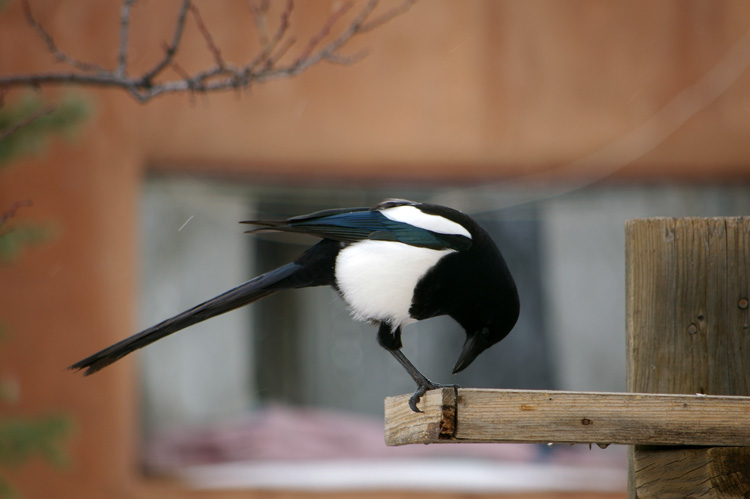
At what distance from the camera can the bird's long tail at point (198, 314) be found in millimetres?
2189

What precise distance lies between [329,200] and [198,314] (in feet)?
8.93

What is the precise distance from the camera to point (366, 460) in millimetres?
4934

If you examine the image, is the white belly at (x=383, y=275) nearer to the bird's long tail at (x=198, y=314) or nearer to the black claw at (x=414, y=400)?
the bird's long tail at (x=198, y=314)

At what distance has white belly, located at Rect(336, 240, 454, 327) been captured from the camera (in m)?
2.50

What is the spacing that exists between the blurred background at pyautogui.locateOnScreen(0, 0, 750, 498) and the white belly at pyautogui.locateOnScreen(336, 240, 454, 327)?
7.70 ft

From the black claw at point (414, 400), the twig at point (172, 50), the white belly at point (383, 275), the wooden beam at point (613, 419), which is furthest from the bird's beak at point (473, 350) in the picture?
the twig at point (172, 50)

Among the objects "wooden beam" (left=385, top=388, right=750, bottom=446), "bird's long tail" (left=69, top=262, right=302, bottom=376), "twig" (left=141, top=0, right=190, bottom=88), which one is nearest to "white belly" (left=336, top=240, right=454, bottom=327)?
"bird's long tail" (left=69, top=262, right=302, bottom=376)

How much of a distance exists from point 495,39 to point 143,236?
1999 millimetres

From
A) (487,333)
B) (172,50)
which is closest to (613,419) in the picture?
(487,333)

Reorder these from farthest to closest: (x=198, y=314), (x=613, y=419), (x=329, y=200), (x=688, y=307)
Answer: (x=329, y=200) < (x=198, y=314) < (x=688, y=307) < (x=613, y=419)

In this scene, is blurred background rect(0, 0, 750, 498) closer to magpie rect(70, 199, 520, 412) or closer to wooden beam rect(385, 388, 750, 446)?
magpie rect(70, 199, 520, 412)

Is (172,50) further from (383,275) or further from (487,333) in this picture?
(487,333)

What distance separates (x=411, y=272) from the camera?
8.20ft

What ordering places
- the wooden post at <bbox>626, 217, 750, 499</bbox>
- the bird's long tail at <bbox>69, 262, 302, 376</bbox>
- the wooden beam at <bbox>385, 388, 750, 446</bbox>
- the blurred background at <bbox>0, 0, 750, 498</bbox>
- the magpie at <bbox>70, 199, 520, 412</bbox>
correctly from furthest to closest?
the blurred background at <bbox>0, 0, 750, 498</bbox>, the magpie at <bbox>70, 199, 520, 412</bbox>, the bird's long tail at <bbox>69, 262, 302, 376</bbox>, the wooden post at <bbox>626, 217, 750, 499</bbox>, the wooden beam at <bbox>385, 388, 750, 446</bbox>
